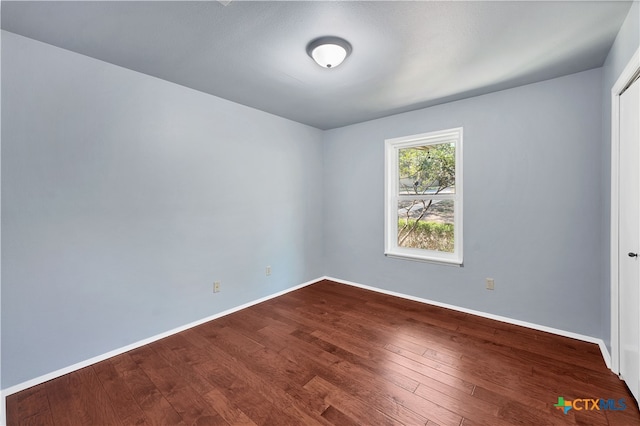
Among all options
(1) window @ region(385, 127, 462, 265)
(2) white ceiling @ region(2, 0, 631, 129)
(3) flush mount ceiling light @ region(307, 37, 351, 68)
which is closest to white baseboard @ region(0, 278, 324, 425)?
(1) window @ region(385, 127, 462, 265)

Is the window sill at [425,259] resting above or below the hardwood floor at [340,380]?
A: above

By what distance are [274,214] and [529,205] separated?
2.92 meters

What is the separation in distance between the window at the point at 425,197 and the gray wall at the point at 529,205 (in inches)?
4.9

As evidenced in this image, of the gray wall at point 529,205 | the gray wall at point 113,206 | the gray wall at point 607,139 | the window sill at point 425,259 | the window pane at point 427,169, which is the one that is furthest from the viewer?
the window pane at point 427,169

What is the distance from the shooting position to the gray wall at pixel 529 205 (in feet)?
7.96

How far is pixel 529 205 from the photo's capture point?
8.87ft

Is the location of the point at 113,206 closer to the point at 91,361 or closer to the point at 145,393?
the point at 91,361

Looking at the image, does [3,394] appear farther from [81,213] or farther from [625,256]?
[625,256]

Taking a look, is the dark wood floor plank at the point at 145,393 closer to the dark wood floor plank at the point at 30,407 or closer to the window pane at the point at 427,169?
the dark wood floor plank at the point at 30,407

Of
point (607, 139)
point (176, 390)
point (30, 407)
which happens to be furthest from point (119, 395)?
point (607, 139)

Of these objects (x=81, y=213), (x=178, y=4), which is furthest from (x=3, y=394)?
(x=178, y=4)

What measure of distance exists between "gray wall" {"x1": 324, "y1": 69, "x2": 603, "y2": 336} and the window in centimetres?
13

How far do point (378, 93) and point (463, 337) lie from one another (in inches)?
102

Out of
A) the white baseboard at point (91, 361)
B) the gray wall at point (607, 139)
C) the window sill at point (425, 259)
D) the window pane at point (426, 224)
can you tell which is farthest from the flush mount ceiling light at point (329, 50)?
the white baseboard at point (91, 361)
